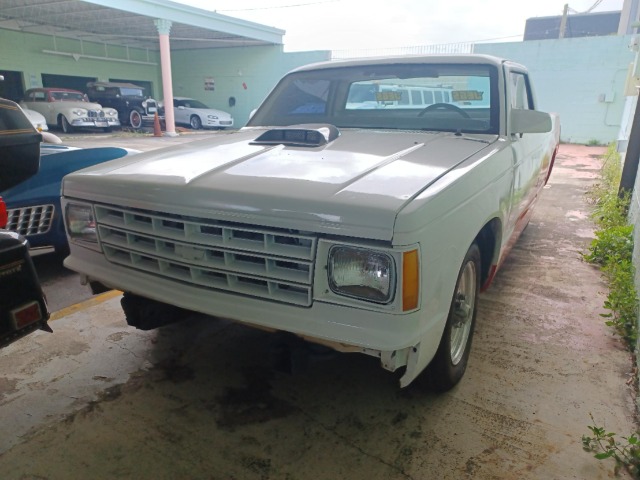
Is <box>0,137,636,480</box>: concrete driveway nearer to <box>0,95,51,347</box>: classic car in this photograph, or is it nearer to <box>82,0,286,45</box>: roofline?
<box>0,95,51,347</box>: classic car

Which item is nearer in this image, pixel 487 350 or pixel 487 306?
pixel 487 350

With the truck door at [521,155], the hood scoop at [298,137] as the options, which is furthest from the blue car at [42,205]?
the truck door at [521,155]

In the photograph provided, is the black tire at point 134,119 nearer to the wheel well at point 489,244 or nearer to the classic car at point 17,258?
the classic car at point 17,258

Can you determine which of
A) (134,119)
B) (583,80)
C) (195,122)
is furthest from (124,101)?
(583,80)

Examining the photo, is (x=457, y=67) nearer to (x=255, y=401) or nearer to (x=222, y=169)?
(x=222, y=169)

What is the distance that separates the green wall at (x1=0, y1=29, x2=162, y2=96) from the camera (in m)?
20.6

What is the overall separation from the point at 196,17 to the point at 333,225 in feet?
67.9

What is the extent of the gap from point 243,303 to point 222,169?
64cm

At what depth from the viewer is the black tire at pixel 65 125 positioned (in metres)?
17.4

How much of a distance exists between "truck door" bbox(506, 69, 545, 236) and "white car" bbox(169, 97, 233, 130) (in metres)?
18.3

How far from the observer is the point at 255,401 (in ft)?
8.09

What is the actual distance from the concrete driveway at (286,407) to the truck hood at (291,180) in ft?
3.28

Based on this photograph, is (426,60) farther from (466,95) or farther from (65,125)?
(65,125)

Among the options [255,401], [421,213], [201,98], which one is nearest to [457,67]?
[421,213]
